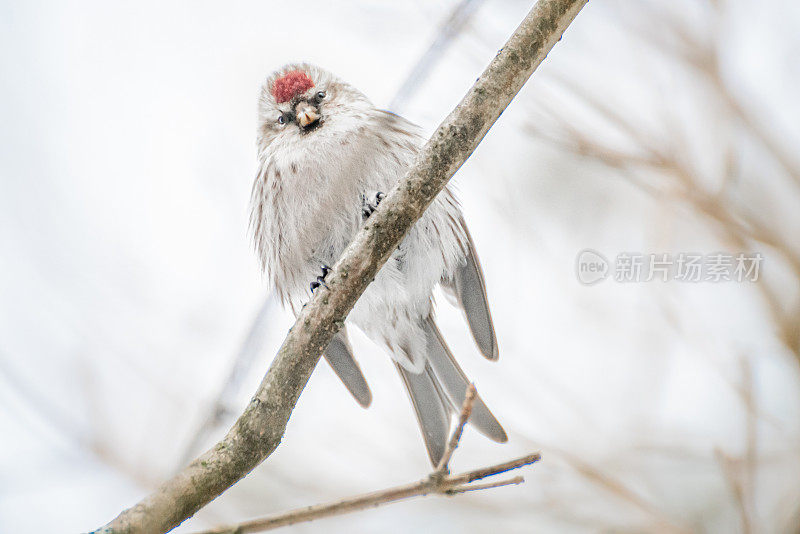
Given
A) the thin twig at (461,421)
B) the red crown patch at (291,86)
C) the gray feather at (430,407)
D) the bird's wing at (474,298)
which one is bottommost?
the thin twig at (461,421)

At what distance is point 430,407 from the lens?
10.8 feet

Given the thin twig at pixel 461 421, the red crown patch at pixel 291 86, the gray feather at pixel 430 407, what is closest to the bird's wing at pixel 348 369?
→ the gray feather at pixel 430 407

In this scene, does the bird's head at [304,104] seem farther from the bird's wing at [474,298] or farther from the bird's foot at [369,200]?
the bird's wing at [474,298]

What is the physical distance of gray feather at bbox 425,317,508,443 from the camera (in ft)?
9.50

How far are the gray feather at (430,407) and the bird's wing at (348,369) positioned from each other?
0.20 m

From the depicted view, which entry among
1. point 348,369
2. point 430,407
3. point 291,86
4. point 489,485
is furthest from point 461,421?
point 291,86

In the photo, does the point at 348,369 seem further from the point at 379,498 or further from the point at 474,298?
the point at 379,498

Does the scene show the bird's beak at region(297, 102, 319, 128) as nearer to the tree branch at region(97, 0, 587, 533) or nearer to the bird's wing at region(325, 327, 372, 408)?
the bird's wing at region(325, 327, 372, 408)

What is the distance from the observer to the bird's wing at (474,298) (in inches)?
123

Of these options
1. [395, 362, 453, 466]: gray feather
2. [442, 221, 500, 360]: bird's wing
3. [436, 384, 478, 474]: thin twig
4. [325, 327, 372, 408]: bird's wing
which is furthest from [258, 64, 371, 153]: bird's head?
[436, 384, 478, 474]: thin twig

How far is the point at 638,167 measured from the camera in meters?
3.53

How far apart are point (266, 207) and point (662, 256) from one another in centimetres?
198

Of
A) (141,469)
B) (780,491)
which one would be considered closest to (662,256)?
(780,491)

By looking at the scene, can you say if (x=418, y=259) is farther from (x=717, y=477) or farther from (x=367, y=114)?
(x=717, y=477)
